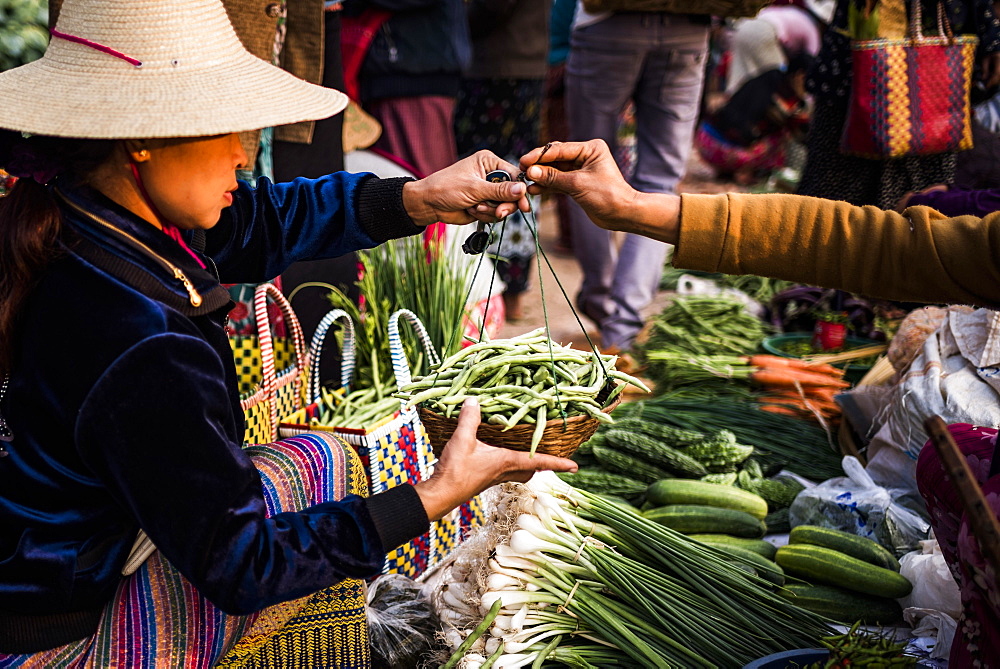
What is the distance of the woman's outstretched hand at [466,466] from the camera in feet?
5.90

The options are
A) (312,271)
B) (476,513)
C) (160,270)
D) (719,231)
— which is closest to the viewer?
(160,270)

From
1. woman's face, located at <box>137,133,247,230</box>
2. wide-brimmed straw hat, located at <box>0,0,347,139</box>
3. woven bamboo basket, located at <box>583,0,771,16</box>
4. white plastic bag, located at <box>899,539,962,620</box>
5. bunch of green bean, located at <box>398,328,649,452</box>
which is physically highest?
woven bamboo basket, located at <box>583,0,771,16</box>

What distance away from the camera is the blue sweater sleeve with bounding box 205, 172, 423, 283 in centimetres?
230

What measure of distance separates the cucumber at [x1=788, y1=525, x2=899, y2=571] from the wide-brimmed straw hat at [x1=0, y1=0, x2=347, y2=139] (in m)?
2.02

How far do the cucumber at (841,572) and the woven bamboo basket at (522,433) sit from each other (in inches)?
43.7

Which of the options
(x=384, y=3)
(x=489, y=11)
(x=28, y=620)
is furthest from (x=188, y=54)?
(x=489, y=11)

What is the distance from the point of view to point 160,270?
5.48 ft

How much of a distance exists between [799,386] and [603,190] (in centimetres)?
216

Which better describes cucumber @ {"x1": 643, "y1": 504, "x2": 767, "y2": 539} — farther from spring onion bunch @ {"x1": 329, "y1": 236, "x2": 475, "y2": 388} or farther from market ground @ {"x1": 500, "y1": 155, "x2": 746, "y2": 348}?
market ground @ {"x1": 500, "y1": 155, "x2": 746, "y2": 348}

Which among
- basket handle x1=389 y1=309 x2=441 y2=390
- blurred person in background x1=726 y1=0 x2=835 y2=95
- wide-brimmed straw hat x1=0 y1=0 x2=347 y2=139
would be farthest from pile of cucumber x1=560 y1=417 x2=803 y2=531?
blurred person in background x1=726 y1=0 x2=835 y2=95

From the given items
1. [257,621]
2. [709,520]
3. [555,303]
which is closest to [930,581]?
[709,520]

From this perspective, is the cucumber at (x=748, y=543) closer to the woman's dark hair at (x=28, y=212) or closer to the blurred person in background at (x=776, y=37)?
the woman's dark hair at (x=28, y=212)

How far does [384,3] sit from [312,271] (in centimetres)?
147

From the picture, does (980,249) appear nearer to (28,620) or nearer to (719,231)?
(719,231)
